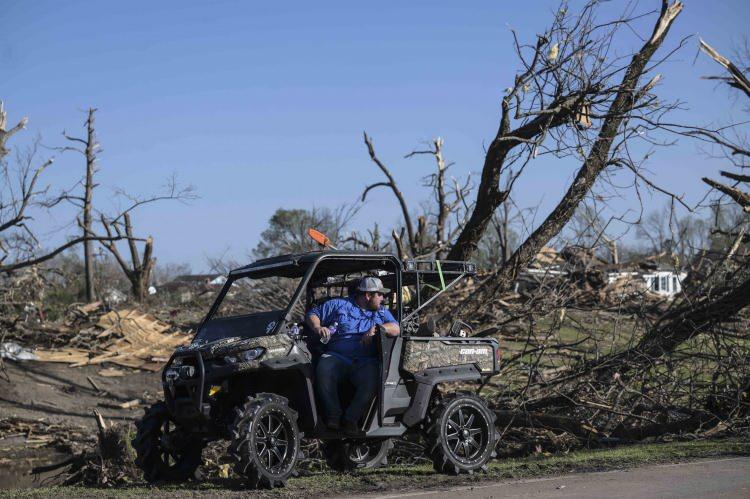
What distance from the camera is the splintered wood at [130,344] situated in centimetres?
1994

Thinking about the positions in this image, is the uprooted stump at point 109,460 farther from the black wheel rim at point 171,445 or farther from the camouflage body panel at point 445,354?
the camouflage body panel at point 445,354

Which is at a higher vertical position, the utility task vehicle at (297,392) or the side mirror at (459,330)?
the side mirror at (459,330)

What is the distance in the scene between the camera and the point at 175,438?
8.88 meters

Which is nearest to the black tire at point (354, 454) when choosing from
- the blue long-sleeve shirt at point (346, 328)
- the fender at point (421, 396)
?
the fender at point (421, 396)

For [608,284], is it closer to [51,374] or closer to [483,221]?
[483,221]

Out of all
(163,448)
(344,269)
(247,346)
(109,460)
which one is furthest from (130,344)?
(247,346)

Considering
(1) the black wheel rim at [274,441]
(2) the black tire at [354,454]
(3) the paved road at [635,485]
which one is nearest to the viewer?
(3) the paved road at [635,485]

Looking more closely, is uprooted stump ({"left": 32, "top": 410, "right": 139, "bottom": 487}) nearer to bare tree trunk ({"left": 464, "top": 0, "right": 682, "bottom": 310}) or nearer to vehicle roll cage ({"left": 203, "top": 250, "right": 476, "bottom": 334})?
vehicle roll cage ({"left": 203, "top": 250, "right": 476, "bottom": 334})

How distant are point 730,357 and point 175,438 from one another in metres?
7.31

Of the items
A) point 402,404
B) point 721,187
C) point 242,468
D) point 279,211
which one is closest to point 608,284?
point 721,187

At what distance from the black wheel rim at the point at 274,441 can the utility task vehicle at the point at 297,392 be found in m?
0.01

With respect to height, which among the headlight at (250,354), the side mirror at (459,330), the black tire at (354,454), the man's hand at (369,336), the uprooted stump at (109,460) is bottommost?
the uprooted stump at (109,460)

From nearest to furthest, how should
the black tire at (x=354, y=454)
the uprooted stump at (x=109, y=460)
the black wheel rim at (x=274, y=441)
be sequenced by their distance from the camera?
the black wheel rim at (x=274, y=441), the black tire at (x=354, y=454), the uprooted stump at (x=109, y=460)

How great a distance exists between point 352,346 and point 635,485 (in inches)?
114
